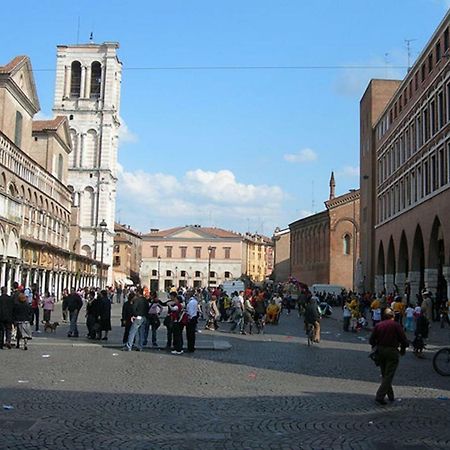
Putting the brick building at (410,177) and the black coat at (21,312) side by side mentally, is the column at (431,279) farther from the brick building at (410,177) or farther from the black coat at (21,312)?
the black coat at (21,312)

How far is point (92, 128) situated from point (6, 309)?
73538 mm

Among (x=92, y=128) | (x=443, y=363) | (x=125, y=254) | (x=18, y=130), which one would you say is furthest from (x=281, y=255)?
(x=443, y=363)

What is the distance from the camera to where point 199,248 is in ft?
415

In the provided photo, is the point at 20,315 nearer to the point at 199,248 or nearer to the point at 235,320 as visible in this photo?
the point at 235,320

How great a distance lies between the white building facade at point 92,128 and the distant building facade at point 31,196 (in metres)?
13.9

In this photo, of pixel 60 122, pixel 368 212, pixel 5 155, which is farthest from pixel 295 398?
pixel 60 122

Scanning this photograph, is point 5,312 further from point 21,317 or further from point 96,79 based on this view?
point 96,79

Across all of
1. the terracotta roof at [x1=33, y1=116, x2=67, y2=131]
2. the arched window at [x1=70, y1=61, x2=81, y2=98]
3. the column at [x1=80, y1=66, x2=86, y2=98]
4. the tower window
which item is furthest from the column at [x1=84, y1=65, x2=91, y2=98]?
the tower window

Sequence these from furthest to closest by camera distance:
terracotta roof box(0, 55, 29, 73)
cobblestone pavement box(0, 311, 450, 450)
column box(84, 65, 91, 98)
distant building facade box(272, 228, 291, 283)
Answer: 1. distant building facade box(272, 228, 291, 283)
2. column box(84, 65, 91, 98)
3. terracotta roof box(0, 55, 29, 73)
4. cobblestone pavement box(0, 311, 450, 450)

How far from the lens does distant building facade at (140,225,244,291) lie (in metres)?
126

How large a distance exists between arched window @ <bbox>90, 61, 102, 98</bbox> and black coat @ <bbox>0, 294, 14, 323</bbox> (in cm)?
7568

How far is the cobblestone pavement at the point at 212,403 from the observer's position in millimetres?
8188

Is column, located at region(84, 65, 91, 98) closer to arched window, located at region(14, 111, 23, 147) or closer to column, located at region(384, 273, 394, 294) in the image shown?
arched window, located at region(14, 111, 23, 147)

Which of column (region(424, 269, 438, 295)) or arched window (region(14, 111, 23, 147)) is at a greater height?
arched window (region(14, 111, 23, 147))
